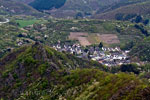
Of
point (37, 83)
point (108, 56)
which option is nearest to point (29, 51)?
point (37, 83)

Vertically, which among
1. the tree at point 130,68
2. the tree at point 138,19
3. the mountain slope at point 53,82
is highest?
the tree at point 138,19

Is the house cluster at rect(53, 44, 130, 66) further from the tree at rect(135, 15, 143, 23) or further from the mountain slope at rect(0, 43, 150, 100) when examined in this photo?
the tree at rect(135, 15, 143, 23)

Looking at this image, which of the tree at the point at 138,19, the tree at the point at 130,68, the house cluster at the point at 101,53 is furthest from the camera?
the tree at the point at 138,19

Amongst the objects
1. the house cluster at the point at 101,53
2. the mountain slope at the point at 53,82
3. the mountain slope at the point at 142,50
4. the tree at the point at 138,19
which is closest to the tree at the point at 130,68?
the house cluster at the point at 101,53

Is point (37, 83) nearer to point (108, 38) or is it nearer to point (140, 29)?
point (108, 38)

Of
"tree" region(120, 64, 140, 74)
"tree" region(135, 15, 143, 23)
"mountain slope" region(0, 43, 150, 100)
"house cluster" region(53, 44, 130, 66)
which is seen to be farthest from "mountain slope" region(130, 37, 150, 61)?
"mountain slope" region(0, 43, 150, 100)

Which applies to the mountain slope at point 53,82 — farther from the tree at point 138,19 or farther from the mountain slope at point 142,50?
A: the tree at point 138,19
